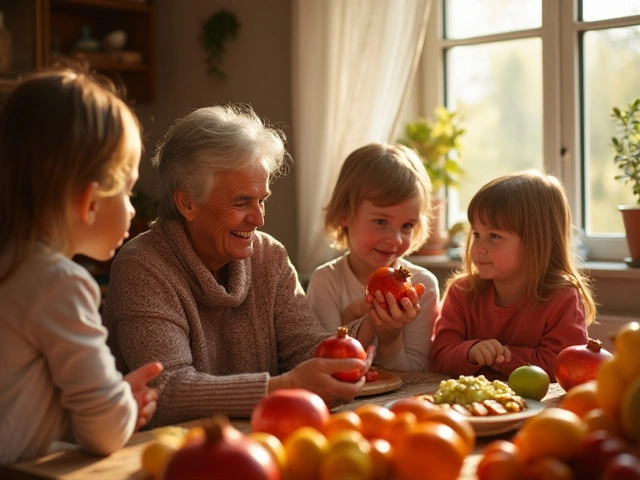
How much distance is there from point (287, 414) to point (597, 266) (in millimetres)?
2237

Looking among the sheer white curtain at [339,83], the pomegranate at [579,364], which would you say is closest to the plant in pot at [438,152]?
the sheer white curtain at [339,83]

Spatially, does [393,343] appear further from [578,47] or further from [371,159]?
[578,47]

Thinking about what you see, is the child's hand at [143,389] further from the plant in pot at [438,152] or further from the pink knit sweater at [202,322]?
the plant in pot at [438,152]

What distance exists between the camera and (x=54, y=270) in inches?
49.9

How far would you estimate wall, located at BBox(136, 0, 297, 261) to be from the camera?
3979 millimetres

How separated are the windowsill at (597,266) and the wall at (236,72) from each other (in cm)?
76

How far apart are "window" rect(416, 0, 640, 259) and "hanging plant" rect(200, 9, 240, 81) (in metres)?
1.01

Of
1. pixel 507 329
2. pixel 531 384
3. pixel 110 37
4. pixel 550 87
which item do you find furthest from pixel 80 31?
pixel 531 384

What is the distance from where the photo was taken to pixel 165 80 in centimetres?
448

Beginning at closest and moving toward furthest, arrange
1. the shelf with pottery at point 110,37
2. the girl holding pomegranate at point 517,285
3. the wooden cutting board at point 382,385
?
the wooden cutting board at point 382,385, the girl holding pomegranate at point 517,285, the shelf with pottery at point 110,37

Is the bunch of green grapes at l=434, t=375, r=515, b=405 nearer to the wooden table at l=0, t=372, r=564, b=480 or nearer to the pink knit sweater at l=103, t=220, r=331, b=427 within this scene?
the wooden table at l=0, t=372, r=564, b=480

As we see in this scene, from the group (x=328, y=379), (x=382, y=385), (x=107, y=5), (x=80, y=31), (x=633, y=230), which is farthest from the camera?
(x=80, y=31)

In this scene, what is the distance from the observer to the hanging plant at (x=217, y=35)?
4.09 m

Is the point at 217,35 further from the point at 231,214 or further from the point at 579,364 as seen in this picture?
the point at 579,364
